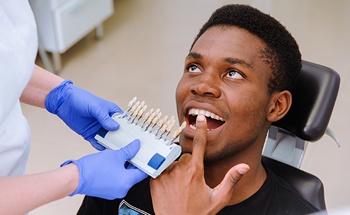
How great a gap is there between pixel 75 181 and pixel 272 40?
683 mm

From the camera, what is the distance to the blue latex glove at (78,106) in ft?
4.83

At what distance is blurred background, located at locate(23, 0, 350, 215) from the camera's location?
8.30 ft

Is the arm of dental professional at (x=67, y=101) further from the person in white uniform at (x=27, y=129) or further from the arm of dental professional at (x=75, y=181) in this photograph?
the arm of dental professional at (x=75, y=181)

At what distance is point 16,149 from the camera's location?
129cm

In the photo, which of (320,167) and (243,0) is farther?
(243,0)

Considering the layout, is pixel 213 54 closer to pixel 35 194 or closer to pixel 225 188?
pixel 225 188

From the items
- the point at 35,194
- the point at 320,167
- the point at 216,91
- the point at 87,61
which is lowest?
the point at 87,61

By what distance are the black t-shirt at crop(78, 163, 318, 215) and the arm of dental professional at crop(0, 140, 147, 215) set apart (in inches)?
5.0

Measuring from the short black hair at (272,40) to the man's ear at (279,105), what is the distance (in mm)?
21

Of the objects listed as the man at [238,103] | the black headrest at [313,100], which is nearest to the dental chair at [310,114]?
the black headrest at [313,100]

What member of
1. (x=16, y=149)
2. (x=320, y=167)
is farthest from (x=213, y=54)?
(x=320, y=167)

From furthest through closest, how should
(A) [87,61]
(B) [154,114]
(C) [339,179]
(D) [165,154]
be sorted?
(A) [87,61] < (C) [339,179] < (B) [154,114] < (D) [165,154]

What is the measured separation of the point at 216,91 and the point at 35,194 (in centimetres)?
55

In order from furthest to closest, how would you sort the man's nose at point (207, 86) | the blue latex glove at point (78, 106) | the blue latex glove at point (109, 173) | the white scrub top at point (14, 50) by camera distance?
the blue latex glove at point (78, 106)
the man's nose at point (207, 86)
the blue latex glove at point (109, 173)
the white scrub top at point (14, 50)
